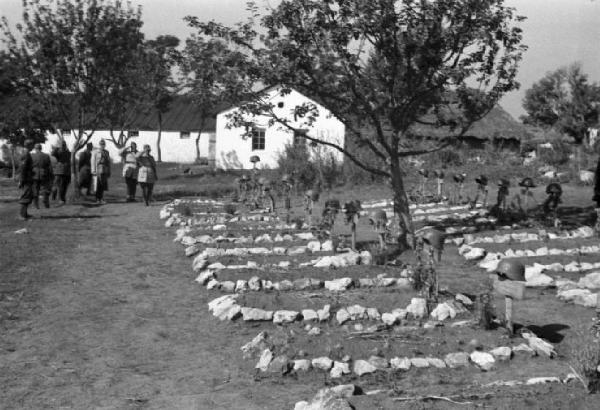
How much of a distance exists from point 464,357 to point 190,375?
262cm

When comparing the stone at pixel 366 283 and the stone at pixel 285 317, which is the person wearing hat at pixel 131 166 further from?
the stone at pixel 285 317

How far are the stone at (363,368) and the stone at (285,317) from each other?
160 cm

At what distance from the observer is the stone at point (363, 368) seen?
6.42 metres

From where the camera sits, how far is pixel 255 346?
7215 mm

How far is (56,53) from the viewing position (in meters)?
21.1

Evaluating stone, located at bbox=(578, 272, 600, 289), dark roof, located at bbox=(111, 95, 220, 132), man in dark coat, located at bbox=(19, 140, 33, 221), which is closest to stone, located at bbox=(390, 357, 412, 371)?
stone, located at bbox=(578, 272, 600, 289)

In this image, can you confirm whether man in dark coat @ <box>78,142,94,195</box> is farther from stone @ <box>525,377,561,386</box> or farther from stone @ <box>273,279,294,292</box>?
stone @ <box>525,377,561,386</box>

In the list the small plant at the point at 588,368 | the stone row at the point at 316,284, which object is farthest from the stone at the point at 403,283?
the small plant at the point at 588,368

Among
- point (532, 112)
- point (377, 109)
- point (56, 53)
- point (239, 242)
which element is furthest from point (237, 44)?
point (532, 112)

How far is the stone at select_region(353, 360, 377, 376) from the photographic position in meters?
6.42

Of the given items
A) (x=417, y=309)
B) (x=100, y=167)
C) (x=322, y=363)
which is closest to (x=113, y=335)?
(x=322, y=363)

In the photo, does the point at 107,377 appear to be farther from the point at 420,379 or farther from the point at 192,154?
the point at 192,154

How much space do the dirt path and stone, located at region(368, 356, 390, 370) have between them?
84 centimetres

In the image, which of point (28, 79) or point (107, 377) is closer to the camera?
point (107, 377)
